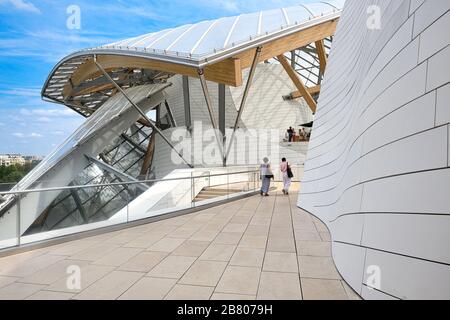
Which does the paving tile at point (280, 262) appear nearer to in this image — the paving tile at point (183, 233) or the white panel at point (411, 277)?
the white panel at point (411, 277)

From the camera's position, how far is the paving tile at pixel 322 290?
3.58 m

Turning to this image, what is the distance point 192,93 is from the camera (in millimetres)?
30609

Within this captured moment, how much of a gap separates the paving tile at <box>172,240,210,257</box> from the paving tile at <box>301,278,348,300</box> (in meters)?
1.99

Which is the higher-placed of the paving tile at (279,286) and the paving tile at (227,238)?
the paving tile at (279,286)

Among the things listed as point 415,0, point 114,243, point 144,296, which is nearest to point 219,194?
point 114,243

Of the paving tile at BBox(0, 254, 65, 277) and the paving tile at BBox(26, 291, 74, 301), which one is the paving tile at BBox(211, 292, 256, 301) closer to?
the paving tile at BBox(26, 291, 74, 301)

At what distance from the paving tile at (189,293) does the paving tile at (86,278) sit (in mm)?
1109

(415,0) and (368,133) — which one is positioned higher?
(415,0)

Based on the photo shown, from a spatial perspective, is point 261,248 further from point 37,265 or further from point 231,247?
point 37,265

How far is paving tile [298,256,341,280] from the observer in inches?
168

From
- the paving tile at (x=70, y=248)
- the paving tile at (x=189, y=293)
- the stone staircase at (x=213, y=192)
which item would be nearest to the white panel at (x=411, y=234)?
the paving tile at (x=189, y=293)

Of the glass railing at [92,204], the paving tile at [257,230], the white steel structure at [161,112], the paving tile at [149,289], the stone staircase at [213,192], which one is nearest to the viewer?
the paving tile at [149,289]

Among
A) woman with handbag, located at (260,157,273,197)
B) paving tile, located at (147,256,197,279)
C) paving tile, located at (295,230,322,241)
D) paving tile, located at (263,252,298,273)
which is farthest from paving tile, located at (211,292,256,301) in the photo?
woman with handbag, located at (260,157,273,197)
